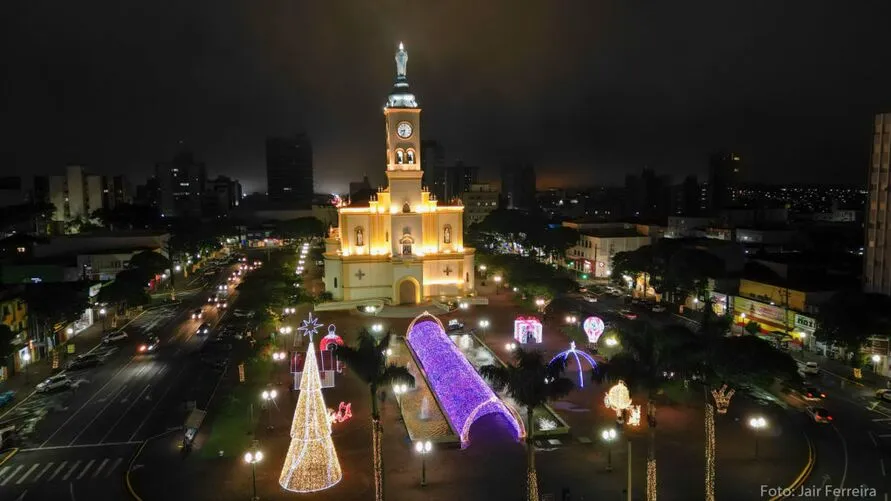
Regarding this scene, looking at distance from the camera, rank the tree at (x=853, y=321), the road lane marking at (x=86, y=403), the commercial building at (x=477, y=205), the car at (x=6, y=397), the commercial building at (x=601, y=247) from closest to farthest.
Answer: the road lane marking at (x=86, y=403) < the car at (x=6, y=397) < the tree at (x=853, y=321) < the commercial building at (x=601, y=247) < the commercial building at (x=477, y=205)

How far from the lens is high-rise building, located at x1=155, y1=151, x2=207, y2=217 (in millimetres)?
156750

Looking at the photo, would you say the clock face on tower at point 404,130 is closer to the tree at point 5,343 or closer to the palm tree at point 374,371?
the tree at point 5,343

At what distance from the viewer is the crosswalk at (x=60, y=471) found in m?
23.2

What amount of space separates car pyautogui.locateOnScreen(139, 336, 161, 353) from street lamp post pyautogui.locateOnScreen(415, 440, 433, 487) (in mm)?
26062

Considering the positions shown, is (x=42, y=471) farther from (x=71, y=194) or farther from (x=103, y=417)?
(x=71, y=194)

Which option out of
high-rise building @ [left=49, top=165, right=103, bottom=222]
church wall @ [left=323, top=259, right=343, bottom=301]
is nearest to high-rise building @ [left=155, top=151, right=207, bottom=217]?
high-rise building @ [left=49, top=165, right=103, bottom=222]

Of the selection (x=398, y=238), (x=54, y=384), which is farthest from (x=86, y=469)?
(x=398, y=238)

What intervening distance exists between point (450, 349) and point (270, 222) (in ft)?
388

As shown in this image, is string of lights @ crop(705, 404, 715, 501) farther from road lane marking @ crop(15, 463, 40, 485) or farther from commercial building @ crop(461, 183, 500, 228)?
commercial building @ crop(461, 183, 500, 228)

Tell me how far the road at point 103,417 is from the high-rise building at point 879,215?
43401 mm

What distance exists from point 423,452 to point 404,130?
39178 mm

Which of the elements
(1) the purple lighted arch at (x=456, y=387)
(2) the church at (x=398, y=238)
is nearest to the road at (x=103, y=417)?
(1) the purple lighted arch at (x=456, y=387)

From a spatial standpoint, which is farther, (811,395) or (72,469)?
(811,395)

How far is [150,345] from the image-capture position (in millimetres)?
42906
